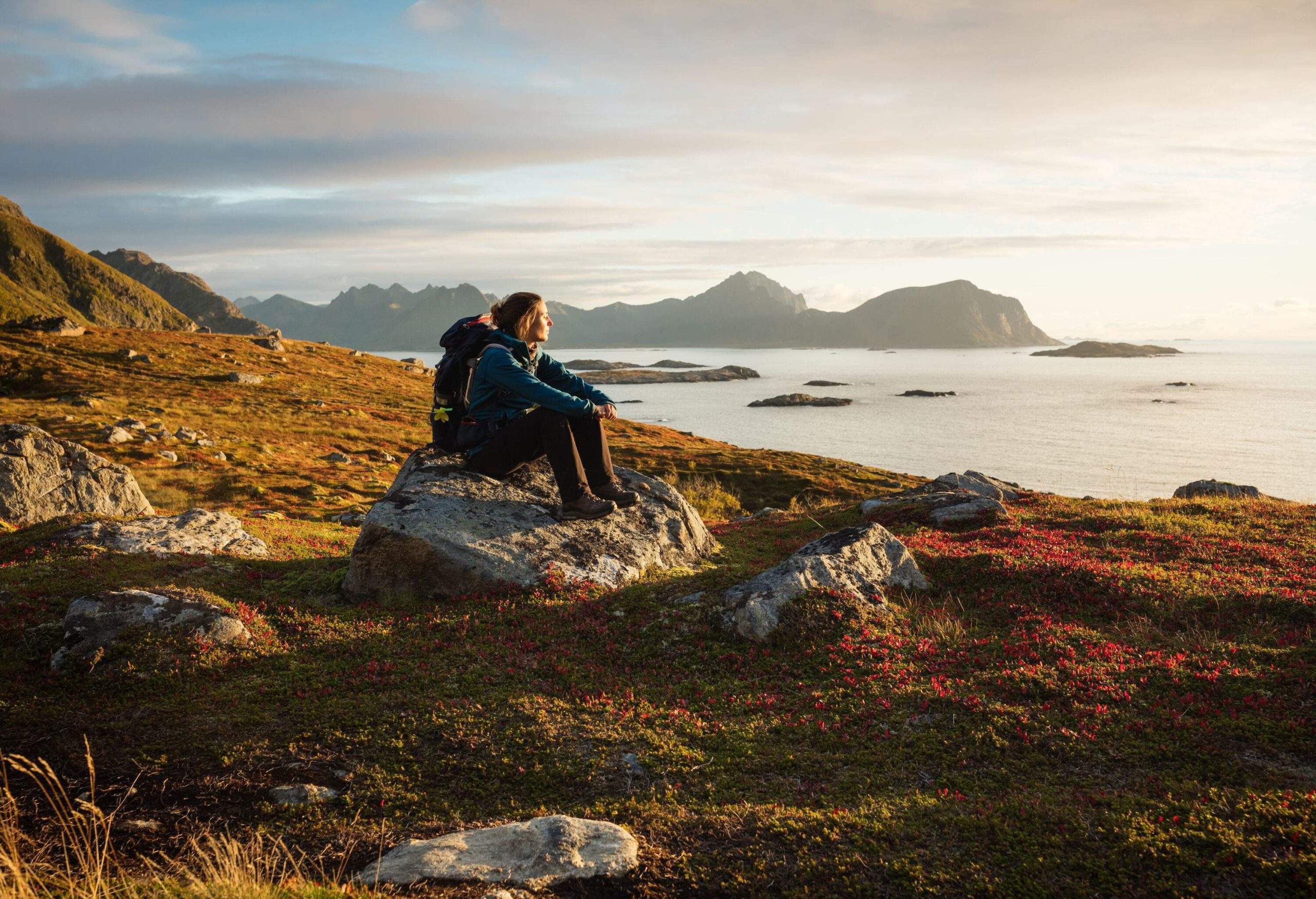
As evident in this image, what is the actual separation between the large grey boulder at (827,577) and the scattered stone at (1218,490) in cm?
1976

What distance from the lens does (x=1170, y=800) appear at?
20.2 ft

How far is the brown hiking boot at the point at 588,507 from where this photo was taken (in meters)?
12.5

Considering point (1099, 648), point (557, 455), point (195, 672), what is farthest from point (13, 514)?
point (1099, 648)

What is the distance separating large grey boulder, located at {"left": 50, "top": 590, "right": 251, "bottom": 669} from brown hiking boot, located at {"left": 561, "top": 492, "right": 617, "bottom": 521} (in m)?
5.25

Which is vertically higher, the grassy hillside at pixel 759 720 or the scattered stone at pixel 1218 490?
the scattered stone at pixel 1218 490

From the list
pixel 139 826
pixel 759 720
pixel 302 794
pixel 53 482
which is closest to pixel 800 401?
pixel 53 482

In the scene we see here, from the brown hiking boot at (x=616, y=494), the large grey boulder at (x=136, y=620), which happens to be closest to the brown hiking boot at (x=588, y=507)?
the brown hiking boot at (x=616, y=494)

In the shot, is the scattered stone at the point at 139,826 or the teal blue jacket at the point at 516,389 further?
the teal blue jacket at the point at 516,389

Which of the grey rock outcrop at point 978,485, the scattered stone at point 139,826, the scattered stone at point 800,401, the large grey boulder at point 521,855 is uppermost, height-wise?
the scattered stone at point 800,401

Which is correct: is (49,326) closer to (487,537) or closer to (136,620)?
(136,620)

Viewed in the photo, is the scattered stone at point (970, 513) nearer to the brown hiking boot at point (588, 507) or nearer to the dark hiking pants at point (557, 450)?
the dark hiking pants at point (557, 450)

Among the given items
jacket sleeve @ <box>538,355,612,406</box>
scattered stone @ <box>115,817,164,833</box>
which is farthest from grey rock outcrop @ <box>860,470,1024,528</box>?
scattered stone @ <box>115,817,164,833</box>

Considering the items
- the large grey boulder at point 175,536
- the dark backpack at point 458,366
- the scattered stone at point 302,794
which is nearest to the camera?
the scattered stone at point 302,794

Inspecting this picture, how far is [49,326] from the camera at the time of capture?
81.6 metres
